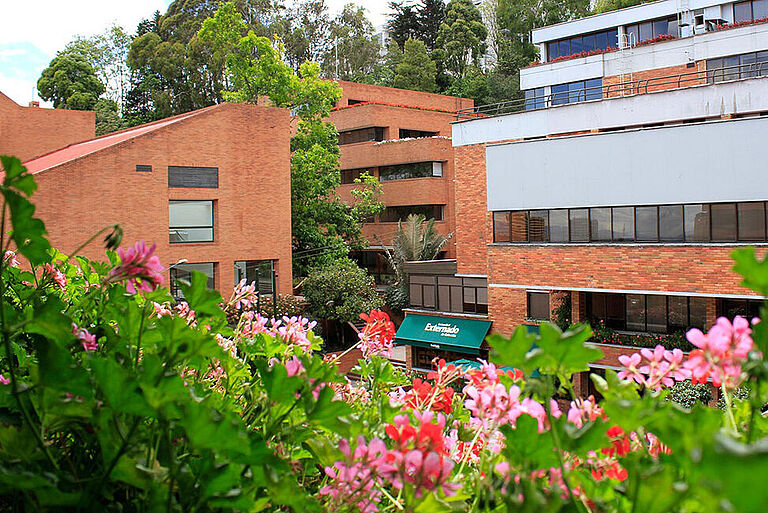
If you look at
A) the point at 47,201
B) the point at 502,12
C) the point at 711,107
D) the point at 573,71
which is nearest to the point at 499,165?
the point at 711,107

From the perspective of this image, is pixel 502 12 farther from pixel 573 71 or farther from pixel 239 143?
pixel 239 143

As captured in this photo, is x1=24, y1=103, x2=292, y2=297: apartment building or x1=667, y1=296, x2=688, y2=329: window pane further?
x1=24, y1=103, x2=292, y2=297: apartment building

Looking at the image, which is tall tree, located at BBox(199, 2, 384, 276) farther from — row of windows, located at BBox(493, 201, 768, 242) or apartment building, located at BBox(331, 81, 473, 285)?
row of windows, located at BBox(493, 201, 768, 242)

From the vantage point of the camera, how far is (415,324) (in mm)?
24469

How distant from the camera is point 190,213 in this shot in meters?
24.2

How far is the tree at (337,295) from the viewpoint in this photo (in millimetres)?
26391

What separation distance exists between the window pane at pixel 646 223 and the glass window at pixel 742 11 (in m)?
18.9

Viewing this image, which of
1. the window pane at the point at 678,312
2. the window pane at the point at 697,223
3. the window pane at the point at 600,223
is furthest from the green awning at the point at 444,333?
the window pane at the point at 697,223

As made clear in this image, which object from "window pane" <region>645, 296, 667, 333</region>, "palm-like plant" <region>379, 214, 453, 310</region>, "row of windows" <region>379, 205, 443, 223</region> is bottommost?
"window pane" <region>645, 296, 667, 333</region>

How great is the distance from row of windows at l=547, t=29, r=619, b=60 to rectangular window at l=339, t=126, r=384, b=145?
9.58 meters

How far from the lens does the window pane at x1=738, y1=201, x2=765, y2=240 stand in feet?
53.9

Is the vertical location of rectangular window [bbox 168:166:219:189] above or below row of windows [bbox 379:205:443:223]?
above

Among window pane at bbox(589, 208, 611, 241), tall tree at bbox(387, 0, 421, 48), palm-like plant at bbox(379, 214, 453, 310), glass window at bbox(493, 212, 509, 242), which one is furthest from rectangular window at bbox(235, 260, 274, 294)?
tall tree at bbox(387, 0, 421, 48)

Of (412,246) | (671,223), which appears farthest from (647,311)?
(412,246)
